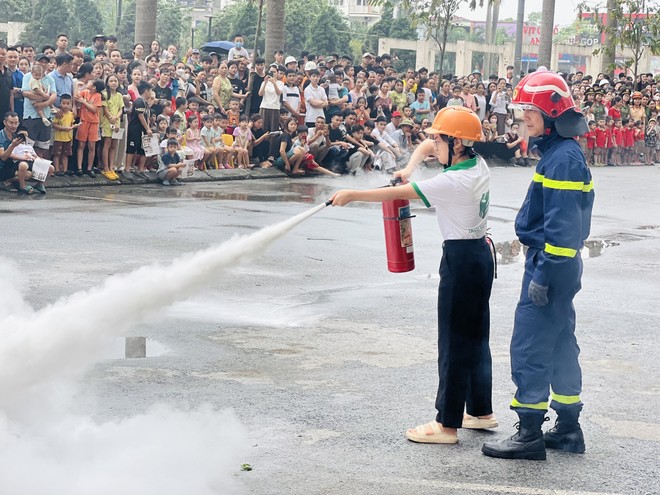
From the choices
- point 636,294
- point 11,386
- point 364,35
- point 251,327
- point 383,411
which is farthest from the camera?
point 364,35

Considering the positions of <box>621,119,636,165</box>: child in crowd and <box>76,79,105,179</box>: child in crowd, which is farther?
<box>621,119,636,165</box>: child in crowd

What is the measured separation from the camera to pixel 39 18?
5266cm

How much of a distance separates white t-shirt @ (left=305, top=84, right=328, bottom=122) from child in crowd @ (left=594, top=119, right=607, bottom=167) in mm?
11652

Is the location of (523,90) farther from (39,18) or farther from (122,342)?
(39,18)

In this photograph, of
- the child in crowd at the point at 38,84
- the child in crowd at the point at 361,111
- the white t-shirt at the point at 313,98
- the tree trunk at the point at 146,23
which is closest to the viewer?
the child in crowd at the point at 38,84

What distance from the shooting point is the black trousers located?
6.28 metres

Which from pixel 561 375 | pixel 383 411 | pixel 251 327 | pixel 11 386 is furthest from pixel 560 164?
pixel 251 327

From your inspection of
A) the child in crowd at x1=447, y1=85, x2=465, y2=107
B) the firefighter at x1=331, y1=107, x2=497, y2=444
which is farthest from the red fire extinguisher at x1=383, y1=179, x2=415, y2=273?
the child in crowd at x1=447, y1=85, x2=465, y2=107

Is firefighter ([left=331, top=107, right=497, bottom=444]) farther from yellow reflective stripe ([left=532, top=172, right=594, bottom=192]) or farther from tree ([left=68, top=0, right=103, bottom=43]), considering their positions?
tree ([left=68, top=0, right=103, bottom=43])

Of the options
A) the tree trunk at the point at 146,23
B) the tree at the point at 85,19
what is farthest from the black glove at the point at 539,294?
the tree at the point at 85,19

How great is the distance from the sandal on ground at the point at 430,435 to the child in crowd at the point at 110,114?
13076 millimetres

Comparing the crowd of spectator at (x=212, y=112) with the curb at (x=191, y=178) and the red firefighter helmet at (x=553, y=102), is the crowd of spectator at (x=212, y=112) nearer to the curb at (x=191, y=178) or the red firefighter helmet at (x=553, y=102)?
the curb at (x=191, y=178)

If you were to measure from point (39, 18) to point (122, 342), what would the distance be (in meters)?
47.3

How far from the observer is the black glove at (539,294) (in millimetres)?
5922
